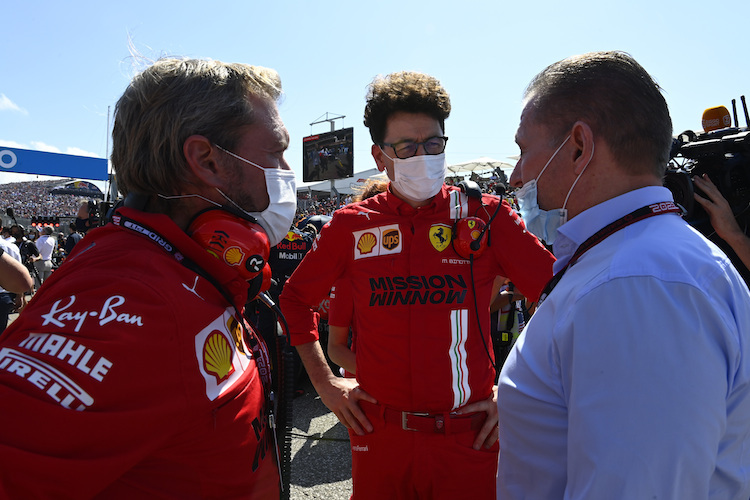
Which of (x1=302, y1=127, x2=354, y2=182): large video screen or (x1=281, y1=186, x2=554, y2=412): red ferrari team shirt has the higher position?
(x1=302, y1=127, x2=354, y2=182): large video screen

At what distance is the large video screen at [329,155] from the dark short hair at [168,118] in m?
18.9

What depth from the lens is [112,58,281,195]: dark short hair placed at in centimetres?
123

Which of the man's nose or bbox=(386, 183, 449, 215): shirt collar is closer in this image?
the man's nose

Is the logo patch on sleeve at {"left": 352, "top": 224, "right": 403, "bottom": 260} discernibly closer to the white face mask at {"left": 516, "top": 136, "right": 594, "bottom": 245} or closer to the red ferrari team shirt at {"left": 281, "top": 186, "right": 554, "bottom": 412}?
the red ferrari team shirt at {"left": 281, "top": 186, "right": 554, "bottom": 412}

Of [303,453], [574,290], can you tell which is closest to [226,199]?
[574,290]

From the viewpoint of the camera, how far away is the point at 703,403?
78 cm

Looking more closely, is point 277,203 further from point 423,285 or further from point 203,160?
point 423,285

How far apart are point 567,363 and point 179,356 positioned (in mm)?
794

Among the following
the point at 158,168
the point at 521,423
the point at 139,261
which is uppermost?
the point at 158,168

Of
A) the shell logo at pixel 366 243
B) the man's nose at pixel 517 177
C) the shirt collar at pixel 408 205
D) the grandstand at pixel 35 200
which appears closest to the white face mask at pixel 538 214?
the man's nose at pixel 517 177

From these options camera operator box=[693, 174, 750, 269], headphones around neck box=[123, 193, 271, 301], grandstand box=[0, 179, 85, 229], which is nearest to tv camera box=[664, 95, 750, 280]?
camera operator box=[693, 174, 750, 269]

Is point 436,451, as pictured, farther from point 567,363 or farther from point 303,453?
point 303,453

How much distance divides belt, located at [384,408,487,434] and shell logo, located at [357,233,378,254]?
0.73 m

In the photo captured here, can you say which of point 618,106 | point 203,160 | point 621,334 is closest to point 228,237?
point 203,160
